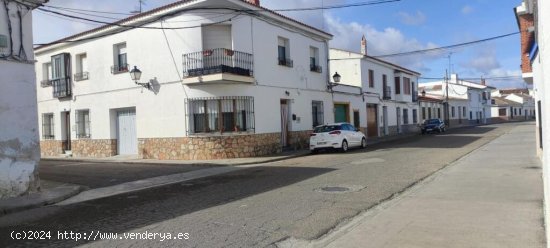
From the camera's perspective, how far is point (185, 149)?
19031mm

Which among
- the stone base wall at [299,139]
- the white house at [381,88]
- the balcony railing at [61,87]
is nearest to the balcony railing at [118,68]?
the balcony railing at [61,87]

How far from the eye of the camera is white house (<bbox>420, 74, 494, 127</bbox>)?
61156 mm

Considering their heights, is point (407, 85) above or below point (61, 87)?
above

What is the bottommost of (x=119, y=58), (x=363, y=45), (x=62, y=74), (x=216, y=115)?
Result: (x=216, y=115)

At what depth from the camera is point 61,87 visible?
953 inches

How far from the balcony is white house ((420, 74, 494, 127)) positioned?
142 feet

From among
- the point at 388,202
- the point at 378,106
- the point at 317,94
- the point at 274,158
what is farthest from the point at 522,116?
the point at 388,202

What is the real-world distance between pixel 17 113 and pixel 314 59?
1712cm

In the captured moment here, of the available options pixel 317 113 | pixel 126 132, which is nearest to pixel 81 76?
pixel 126 132

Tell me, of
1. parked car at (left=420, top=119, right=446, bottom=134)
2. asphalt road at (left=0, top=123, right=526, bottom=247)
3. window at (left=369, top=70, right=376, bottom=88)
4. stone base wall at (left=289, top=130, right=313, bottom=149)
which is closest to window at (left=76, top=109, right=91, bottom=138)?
stone base wall at (left=289, top=130, right=313, bottom=149)

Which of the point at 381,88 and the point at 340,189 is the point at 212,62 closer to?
the point at 340,189

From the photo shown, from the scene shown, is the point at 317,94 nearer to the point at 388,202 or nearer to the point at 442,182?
the point at 442,182

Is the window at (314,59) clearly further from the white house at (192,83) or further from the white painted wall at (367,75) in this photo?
the white painted wall at (367,75)

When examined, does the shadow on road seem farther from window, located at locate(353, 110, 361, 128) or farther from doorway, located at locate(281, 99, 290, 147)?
window, located at locate(353, 110, 361, 128)
